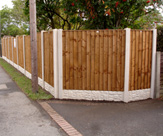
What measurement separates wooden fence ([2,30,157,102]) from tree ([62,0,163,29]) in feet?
7.63

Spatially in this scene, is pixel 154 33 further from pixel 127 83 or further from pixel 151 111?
pixel 151 111

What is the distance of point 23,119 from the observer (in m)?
5.41

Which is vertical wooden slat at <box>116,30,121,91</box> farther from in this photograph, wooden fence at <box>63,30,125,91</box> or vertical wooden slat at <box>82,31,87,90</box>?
vertical wooden slat at <box>82,31,87,90</box>

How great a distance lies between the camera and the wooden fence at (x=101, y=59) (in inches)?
264

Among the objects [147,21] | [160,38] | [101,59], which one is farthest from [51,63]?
[147,21]

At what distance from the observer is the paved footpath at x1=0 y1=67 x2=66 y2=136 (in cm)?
467

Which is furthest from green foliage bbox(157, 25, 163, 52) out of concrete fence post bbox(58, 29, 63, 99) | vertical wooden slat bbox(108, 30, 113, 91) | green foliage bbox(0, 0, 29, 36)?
green foliage bbox(0, 0, 29, 36)

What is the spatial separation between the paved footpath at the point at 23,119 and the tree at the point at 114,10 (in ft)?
15.3

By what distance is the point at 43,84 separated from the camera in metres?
8.42

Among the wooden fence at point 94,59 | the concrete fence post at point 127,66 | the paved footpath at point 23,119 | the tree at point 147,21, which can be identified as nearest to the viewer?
the paved footpath at point 23,119

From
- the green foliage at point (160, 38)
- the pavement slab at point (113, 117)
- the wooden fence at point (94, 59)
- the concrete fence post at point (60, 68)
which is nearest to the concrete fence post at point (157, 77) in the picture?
the pavement slab at point (113, 117)

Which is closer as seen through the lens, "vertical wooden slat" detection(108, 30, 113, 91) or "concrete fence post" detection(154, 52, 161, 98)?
"vertical wooden slat" detection(108, 30, 113, 91)

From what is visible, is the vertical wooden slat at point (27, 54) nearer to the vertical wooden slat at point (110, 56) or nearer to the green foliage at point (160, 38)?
the vertical wooden slat at point (110, 56)

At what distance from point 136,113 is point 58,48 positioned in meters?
3.07
